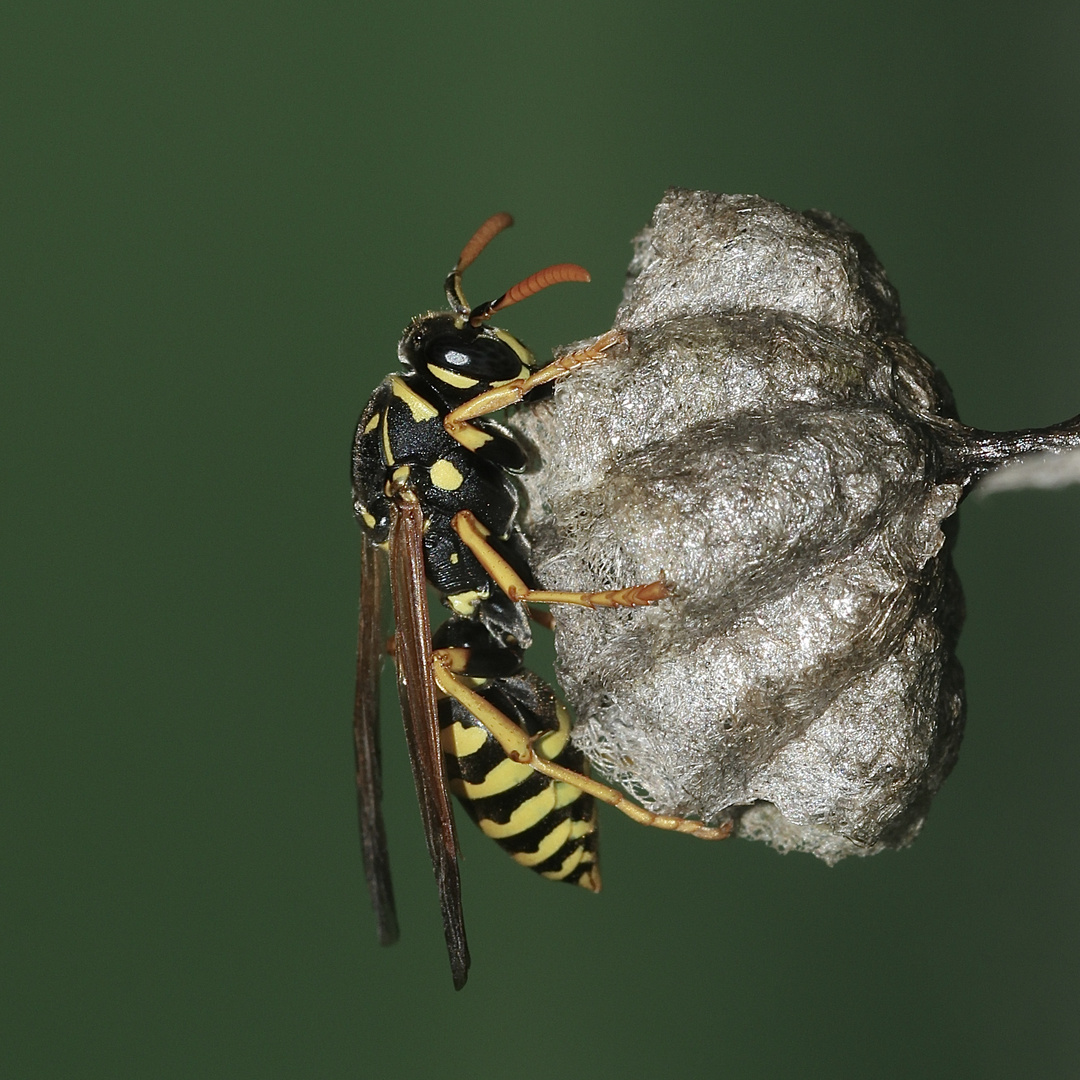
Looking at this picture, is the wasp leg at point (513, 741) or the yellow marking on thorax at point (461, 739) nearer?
the wasp leg at point (513, 741)

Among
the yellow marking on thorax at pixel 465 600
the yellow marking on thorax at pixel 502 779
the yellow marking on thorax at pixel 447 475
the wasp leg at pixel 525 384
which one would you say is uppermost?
the wasp leg at pixel 525 384

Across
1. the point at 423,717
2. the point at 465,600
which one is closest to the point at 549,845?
the point at 423,717

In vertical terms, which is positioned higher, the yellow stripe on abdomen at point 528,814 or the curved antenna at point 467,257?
the curved antenna at point 467,257

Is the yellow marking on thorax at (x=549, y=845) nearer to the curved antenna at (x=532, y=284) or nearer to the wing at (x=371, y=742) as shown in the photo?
the wing at (x=371, y=742)

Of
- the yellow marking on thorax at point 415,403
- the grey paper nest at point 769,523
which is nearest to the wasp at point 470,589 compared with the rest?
the yellow marking on thorax at point 415,403

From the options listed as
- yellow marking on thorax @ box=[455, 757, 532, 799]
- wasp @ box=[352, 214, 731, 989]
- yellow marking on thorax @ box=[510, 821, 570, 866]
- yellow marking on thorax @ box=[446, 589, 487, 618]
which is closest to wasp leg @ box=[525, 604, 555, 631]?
wasp @ box=[352, 214, 731, 989]

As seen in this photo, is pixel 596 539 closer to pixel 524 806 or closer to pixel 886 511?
pixel 886 511

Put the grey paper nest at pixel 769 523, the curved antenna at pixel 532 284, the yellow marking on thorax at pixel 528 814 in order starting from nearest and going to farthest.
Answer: the grey paper nest at pixel 769 523 < the curved antenna at pixel 532 284 < the yellow marking on thorax at pixel 528 814

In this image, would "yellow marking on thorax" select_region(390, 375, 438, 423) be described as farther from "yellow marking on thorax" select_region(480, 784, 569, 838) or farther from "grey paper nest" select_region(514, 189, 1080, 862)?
"yellow marking on thorax" select_region(480, 784, 569, 838)

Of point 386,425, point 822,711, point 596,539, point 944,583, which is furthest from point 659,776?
point 386,425
